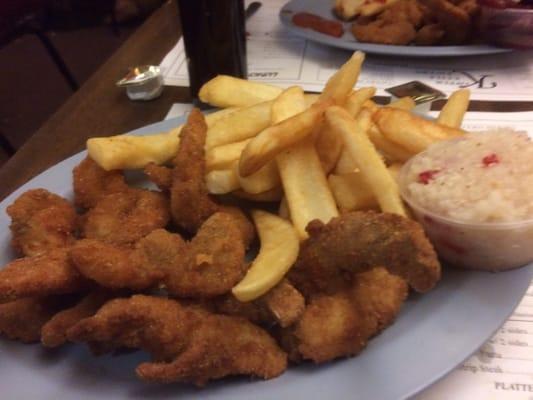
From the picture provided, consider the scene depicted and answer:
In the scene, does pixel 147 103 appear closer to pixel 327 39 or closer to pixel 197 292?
pixel 327 39

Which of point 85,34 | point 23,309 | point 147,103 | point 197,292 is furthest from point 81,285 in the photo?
point 85,34

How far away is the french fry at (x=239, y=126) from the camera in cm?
114

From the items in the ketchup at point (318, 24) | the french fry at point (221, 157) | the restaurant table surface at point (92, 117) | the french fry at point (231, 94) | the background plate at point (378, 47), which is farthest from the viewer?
the ketchup at point (318, 24)

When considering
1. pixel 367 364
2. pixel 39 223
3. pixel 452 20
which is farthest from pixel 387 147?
pixel 452 20

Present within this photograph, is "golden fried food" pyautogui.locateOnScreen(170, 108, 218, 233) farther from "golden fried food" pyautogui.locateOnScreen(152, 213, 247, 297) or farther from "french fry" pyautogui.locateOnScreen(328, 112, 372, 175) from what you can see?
"french fry" pyautogui.locateOnScreen(328, 112, 372, 175)

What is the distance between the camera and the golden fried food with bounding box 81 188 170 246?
103cm

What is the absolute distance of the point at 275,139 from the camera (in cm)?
98

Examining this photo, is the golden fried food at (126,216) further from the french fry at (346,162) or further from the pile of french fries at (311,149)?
the french fry at (346,162)

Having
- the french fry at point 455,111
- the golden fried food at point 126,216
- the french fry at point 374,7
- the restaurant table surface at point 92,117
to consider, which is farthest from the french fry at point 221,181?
the french fry at point 374,7

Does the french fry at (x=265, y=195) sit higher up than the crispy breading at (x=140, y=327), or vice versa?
Answer: the crispy breading at (x=140, y=327)

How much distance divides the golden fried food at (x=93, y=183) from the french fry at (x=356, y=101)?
51 cm

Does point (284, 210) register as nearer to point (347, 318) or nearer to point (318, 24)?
point (347, 318)

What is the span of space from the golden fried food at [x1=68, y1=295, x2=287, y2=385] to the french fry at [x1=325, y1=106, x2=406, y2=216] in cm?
33

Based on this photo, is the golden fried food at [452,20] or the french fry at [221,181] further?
the golden fried food at [452,20]
